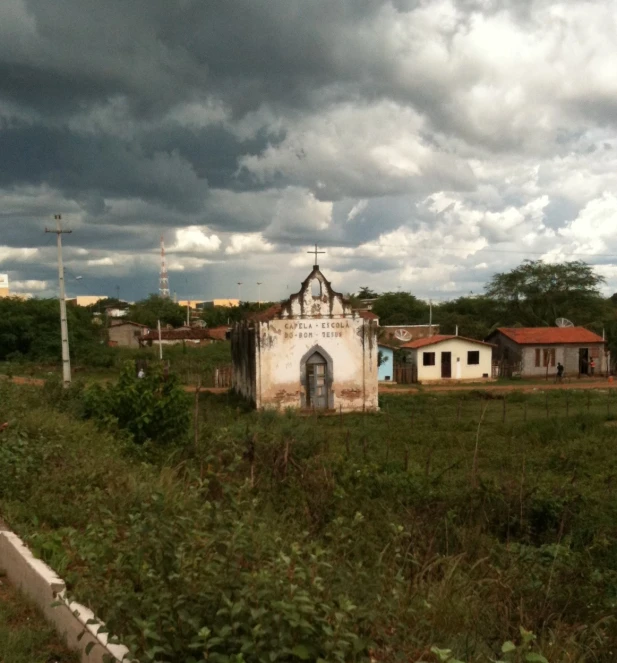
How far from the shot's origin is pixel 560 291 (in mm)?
53406

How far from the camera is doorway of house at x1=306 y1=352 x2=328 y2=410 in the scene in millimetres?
25125

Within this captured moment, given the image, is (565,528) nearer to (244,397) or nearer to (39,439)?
(39,439)

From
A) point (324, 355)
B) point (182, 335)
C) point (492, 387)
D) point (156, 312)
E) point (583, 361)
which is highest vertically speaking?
point (156, 312)

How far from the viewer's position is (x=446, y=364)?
119 feet

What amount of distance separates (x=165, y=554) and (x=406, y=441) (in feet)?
42.0

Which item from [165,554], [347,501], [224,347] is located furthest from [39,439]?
[224,347]

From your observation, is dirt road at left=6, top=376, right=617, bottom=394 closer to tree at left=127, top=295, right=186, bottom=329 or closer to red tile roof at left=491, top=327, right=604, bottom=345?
red tile roof at left=491, top=327, right=604, bottom=345

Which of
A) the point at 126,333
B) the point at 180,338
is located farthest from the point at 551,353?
the point at 126,333

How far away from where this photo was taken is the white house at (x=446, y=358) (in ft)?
118

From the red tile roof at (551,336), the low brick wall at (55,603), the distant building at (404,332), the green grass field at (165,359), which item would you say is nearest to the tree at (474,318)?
the distant building at (404,332)

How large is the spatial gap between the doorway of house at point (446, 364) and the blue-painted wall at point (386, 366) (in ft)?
8.52

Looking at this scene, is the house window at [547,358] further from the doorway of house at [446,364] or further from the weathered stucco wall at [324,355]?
the weathered stucco wall at [324,355]

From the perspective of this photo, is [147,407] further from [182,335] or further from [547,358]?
[182,335]

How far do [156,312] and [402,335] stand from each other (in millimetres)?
41821
